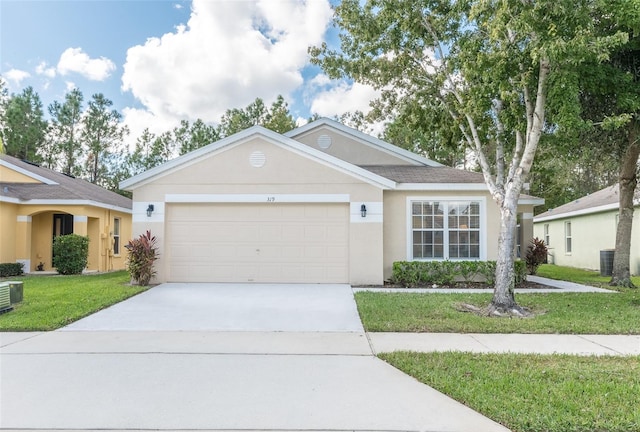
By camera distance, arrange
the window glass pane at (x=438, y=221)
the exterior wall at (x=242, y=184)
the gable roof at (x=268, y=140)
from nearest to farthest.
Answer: the gable roof at (x=268, y=140) < the exterior wall at (x=242, y=184) < the window glass pane at (x=438, y=221)

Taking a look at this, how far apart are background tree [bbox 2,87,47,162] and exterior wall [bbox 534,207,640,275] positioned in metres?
33.3

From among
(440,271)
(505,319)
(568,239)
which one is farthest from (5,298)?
(568,239)

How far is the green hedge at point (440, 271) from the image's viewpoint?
37.9ft

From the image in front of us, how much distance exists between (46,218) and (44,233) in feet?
2.04

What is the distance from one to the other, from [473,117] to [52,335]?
9303mm

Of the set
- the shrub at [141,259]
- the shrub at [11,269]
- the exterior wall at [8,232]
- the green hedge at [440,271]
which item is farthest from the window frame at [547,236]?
the exterior wall at [8,232]

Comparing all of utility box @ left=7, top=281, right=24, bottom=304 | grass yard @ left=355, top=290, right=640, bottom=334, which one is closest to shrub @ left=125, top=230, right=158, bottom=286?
utility box @ left=7, top=281, right=24, bottom=304

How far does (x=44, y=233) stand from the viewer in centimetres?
1614

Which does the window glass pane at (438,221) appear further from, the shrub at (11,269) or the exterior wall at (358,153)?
the shrub at (11,269)

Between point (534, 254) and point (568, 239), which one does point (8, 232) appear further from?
point (568, 239)

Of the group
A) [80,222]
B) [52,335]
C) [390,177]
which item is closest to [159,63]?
[80,222]

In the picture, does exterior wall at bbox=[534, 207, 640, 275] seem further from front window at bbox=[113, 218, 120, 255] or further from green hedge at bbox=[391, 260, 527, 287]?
front window at bbox=[113, 218, 120, 255]

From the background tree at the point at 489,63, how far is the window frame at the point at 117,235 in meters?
12.4

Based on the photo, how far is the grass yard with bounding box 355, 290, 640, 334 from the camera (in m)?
6.52
